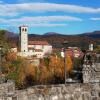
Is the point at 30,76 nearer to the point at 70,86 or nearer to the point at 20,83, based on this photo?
the point at 20,83

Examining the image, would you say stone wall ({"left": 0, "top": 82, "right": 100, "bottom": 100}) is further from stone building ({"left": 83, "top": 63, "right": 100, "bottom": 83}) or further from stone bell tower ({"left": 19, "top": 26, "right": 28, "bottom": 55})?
stone bell tower ({"left": 19, "top": 26, "right": 28, "bottom": 55})

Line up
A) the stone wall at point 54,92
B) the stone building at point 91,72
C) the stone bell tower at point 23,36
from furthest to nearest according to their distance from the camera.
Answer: the stone bell tower at point 23,36
the stone building at point 91,72
the stone wall at point 54,92

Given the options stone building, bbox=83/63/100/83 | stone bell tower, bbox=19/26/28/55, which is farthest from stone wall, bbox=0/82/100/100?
stone bell tower, bbox=19/26/28/55

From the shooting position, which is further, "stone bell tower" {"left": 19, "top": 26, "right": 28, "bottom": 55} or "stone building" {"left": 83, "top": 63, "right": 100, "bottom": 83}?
"stone bell tower" {"left": 19, "top": 26, "right": 28, "bottom": 55}

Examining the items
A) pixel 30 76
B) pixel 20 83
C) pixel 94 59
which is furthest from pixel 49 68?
pixel 94 59

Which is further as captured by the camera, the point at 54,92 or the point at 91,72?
the point at 91,72

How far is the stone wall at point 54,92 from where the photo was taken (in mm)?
9914

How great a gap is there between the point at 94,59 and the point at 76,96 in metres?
1.63

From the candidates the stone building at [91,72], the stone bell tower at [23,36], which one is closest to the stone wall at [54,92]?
the stone building at [91,72]

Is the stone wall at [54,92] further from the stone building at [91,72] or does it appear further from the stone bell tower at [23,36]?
the stone bell tower at [23,36]

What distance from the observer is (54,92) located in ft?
35.2

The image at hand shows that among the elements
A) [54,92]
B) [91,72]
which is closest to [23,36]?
[91,72]

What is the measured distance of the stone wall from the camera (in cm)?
991

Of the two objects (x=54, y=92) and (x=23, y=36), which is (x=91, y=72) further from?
(x=23, y=36)
